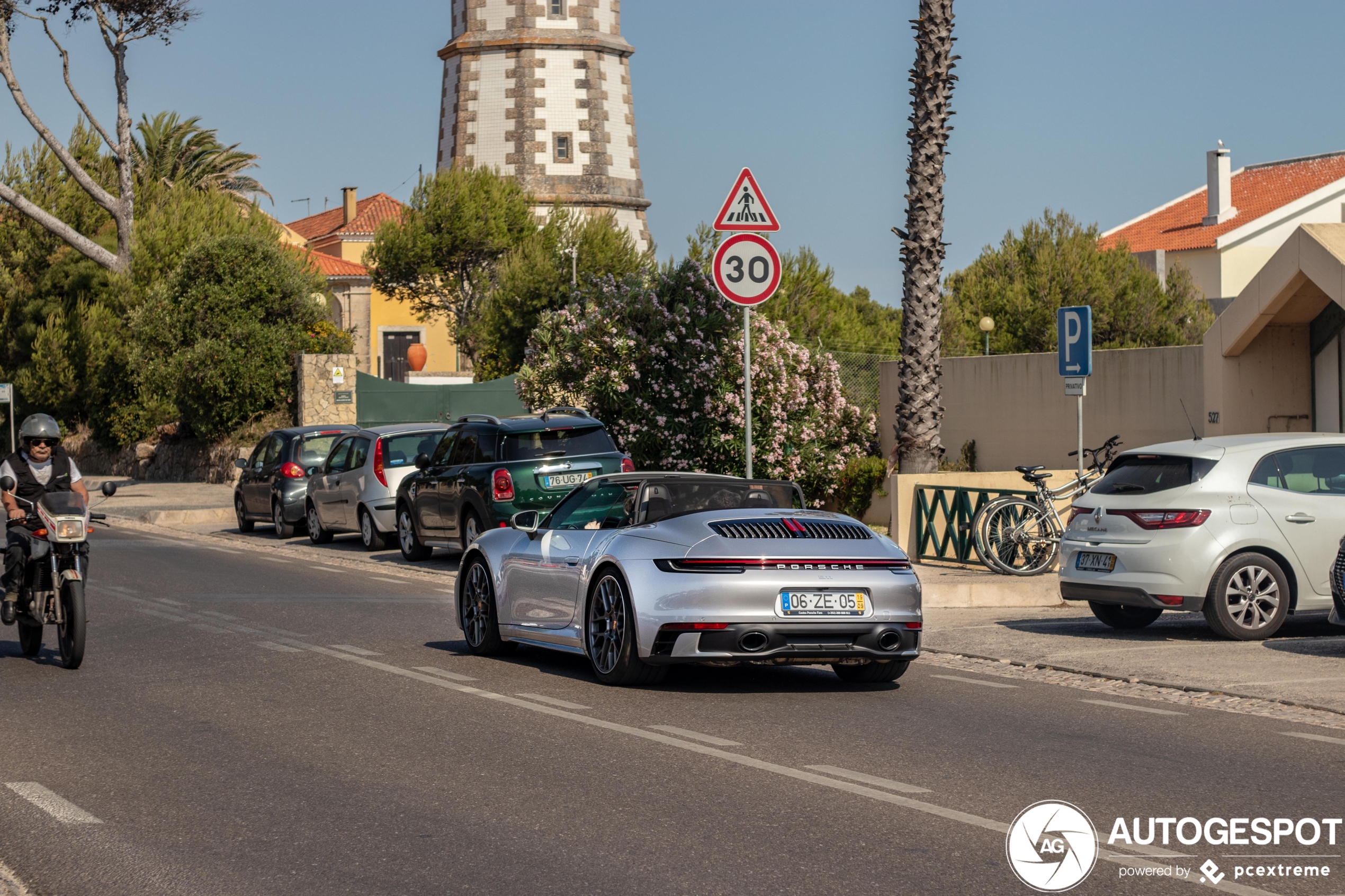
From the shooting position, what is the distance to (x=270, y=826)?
6629mm

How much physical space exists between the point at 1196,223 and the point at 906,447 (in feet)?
172

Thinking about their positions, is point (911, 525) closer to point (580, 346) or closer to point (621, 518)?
point (580, 346)

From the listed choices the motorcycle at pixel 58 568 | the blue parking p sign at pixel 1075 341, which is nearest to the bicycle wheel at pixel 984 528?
the blue parking p sign at pixel 1075 341

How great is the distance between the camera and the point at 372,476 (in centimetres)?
2261

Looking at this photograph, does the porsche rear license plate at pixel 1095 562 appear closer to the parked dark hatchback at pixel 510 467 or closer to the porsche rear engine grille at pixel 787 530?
the porsche rear engine grille at pixel 787 530

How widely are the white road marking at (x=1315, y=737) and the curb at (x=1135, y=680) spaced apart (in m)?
0.71

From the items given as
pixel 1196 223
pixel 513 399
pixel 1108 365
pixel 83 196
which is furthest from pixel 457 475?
pixel 1196 223

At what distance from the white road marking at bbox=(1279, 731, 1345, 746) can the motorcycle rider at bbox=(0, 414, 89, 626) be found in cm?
801

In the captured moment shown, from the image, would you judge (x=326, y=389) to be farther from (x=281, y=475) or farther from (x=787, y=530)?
(x=787, y=530)

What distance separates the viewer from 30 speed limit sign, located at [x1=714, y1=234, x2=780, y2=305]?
14.7 meters

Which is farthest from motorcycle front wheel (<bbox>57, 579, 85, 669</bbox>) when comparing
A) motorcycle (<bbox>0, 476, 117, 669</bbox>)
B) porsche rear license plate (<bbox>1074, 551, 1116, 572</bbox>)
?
porsche rear license plate (<bbox>1074, 551, 1116, 572</bbox>)

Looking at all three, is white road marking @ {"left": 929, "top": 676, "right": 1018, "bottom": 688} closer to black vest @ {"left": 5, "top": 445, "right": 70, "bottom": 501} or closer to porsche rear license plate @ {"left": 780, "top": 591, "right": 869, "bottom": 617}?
porsche rear license plate @ {"left": 780, "top": 591, "right": 869, "bottom": 617}

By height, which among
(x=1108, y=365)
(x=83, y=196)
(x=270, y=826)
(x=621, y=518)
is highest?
(x=83, y=196)

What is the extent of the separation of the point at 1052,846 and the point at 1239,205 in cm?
6649
